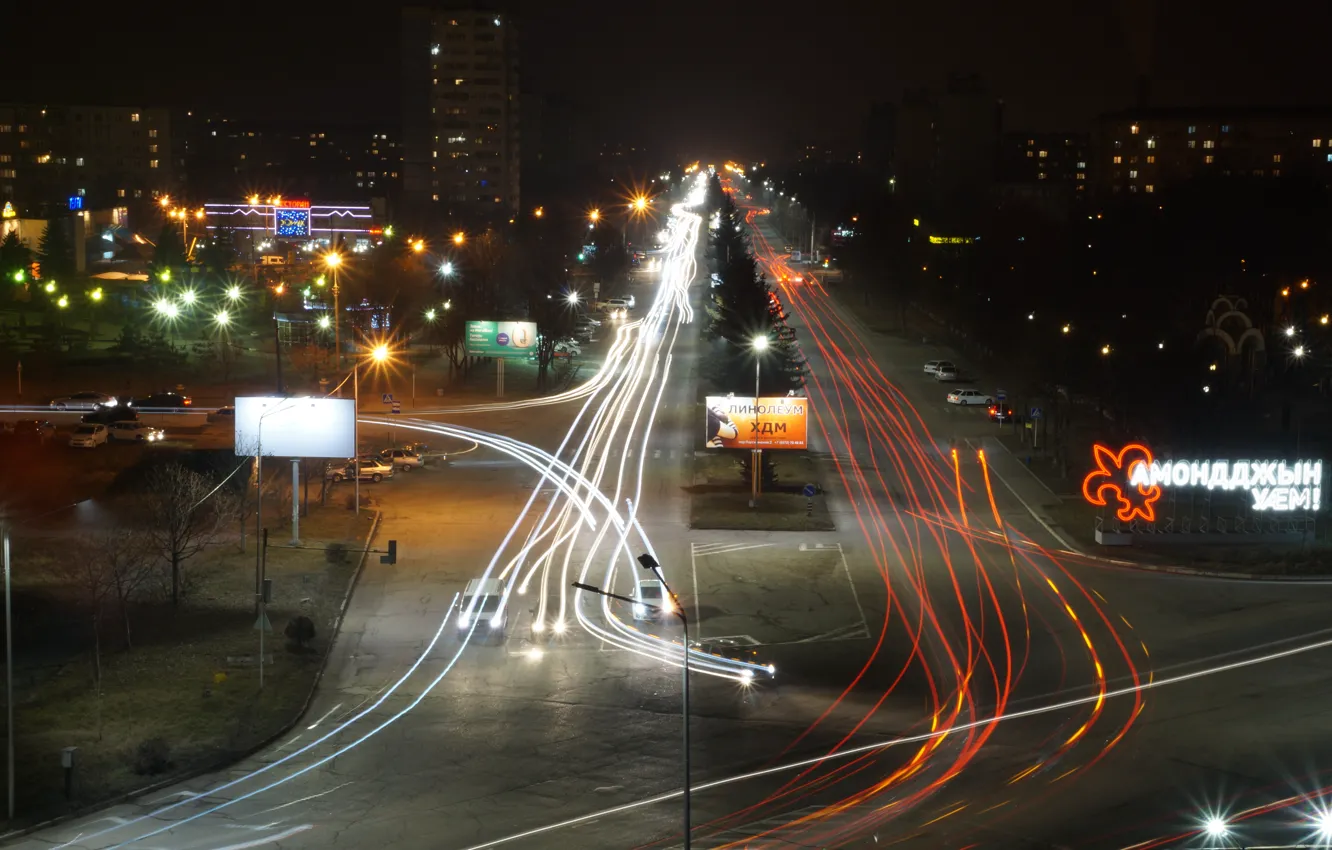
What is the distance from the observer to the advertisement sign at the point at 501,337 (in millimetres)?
53844

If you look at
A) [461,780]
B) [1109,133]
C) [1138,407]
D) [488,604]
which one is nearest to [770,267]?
[1109,133]

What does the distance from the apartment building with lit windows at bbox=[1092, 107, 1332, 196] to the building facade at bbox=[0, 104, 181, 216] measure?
9184 cm

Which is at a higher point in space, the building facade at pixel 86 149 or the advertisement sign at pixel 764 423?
the building facade at pixel 86 149

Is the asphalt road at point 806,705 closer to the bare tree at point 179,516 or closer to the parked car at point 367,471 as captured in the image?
the parked car at point 367,471

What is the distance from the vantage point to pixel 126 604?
2597cm

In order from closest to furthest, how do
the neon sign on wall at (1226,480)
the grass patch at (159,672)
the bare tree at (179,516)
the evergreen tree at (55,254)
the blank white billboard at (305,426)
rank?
the grass patch at (159,672), the bare tree at (179,516), the blank white billboard at (305,426), the neon sign on wall at (1226,480), the evergreen tree at (55,254)

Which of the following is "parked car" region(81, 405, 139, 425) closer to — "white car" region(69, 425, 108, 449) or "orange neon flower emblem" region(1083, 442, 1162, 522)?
"white car" region(69, 425, 108, 449)

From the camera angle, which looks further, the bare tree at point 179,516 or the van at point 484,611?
the bare tree at point 179,516

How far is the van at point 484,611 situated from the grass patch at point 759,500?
7.88 meters

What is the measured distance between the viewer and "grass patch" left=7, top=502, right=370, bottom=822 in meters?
19.0

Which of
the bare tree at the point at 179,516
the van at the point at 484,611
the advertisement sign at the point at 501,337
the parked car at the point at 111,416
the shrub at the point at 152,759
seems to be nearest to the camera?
the shrub at the point at 152,759

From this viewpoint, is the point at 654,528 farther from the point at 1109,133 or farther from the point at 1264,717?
the point at 1109,133

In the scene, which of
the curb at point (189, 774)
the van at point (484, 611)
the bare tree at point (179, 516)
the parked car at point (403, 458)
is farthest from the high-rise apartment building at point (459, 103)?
the curb at point (189, 774)

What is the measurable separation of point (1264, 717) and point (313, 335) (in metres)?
45.5
